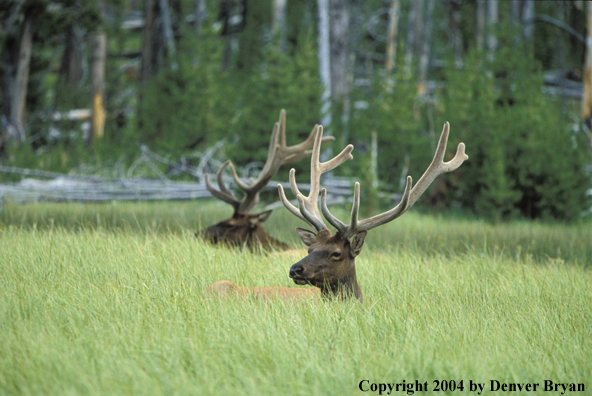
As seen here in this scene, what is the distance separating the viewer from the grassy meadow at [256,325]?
2797 mm

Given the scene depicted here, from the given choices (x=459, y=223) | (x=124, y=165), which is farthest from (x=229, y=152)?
(x=459, y=223)

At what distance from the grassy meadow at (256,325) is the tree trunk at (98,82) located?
1174cm

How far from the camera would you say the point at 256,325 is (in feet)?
11.1

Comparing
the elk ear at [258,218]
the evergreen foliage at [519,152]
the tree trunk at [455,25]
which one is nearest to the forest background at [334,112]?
the evergreen foliage at [519,152]

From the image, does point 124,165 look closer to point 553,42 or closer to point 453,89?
point 453,89

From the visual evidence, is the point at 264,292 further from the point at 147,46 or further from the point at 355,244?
the point at 147,46

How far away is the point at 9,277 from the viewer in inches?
168

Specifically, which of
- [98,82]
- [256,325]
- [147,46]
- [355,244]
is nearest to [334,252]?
[355,244]

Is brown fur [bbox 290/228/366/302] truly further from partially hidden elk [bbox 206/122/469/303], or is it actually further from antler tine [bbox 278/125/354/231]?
antler tine [bbox 278/125/354/231]

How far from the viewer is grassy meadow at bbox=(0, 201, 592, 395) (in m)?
2.80

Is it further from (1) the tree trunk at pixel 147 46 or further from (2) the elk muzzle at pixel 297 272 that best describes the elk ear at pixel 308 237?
(1) the tree trunk at pixel 147 46

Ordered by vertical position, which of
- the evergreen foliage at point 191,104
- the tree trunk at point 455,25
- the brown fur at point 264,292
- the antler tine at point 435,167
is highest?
the tree trunk at point 455,25

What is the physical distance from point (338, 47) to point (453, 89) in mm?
2480

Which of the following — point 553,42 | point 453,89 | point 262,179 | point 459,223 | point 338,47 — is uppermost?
point 553,42
